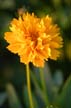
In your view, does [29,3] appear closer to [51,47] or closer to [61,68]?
[61,68]

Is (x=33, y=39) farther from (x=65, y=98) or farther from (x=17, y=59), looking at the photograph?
(x=17, y=59)

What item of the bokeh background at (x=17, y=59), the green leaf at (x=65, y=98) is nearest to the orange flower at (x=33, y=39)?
the green leaf at (x=65, y=98)

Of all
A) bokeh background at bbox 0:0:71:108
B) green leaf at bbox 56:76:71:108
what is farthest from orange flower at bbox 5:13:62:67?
bokeh background at bbox 0:0:71:108

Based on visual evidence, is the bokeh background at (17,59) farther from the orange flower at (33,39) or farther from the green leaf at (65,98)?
the orange flower at (33,39)

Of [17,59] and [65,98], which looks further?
[17,59]

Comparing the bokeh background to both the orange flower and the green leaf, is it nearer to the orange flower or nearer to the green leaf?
the green leaf

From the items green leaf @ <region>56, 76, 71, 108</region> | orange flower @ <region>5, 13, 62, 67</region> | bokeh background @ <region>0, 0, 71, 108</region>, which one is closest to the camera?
orange flower @ <region>5, 13, 62, 67</region>

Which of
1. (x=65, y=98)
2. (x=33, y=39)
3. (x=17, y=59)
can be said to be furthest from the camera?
(x=17, y=59)

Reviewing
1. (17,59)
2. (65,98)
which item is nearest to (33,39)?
(65,98)
